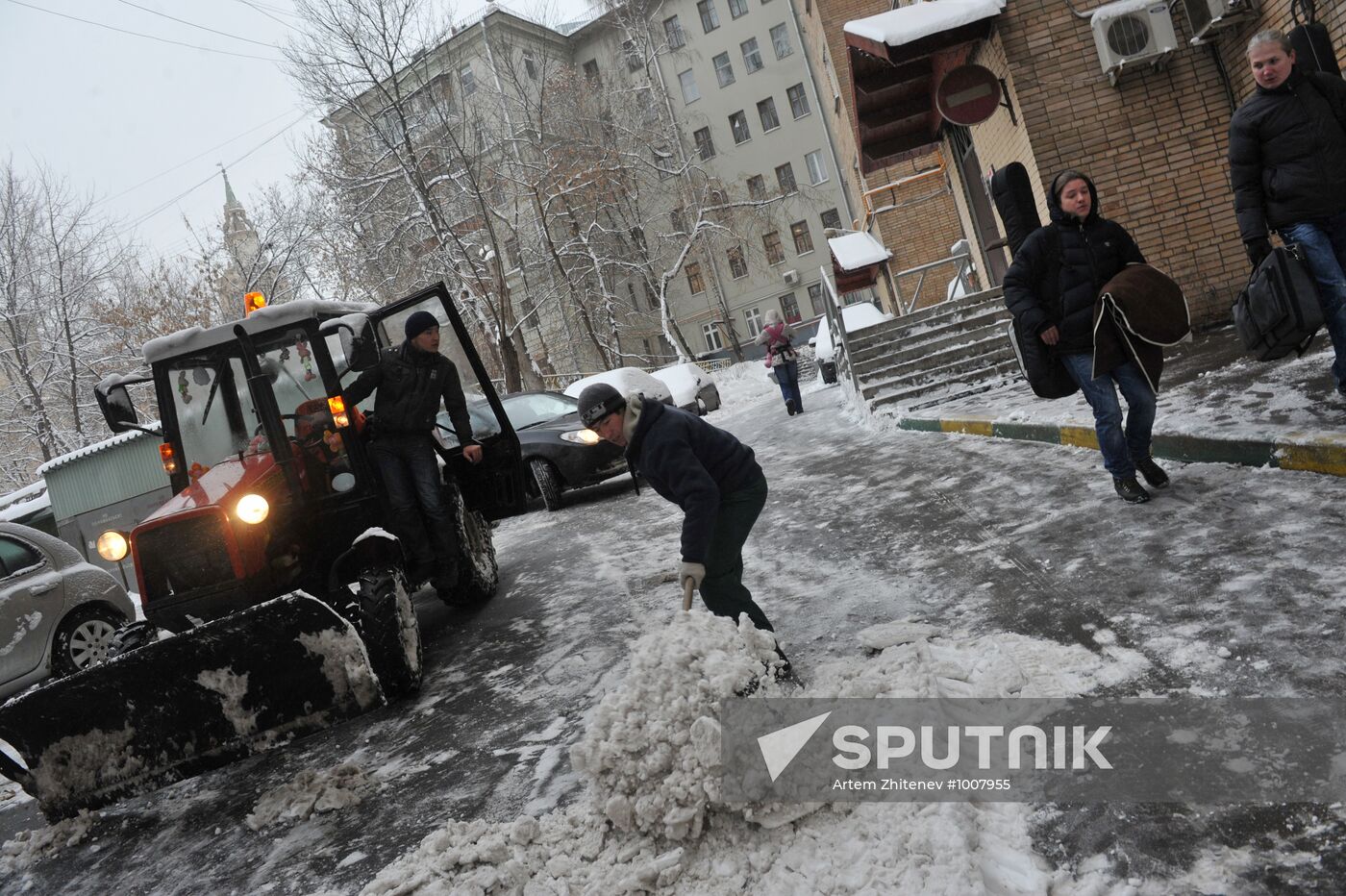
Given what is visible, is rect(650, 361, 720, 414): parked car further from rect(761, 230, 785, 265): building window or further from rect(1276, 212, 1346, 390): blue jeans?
rect(761, 230, 785, 265): building window

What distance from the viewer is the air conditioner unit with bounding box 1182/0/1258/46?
29.9 ft

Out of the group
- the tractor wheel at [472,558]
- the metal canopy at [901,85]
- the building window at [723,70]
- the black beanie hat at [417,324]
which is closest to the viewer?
the black beanie hat at [417,324]

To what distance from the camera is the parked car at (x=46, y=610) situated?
8055 millimetres

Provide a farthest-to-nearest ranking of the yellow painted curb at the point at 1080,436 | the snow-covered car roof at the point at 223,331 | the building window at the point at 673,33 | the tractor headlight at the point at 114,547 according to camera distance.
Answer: the building window at the point at 673,33 < the yellow painted curb at the point at 1080,436 < the snow-covered car roof at the point at 223,331 < the tractor headlight at the point at 114,547

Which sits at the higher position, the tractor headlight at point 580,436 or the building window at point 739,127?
the building window at point 739,127

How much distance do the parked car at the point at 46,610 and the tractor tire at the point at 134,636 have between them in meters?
3.34

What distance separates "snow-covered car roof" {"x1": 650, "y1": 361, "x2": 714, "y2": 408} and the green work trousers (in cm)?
1358

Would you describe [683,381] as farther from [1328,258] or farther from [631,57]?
[631,57]

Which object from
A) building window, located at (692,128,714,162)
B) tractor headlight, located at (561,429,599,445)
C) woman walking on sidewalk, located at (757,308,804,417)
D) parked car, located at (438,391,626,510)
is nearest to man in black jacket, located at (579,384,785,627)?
parked car, located at (438,391,626,510)

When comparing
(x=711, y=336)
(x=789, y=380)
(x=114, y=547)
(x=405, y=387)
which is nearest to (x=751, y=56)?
(x=711, y=336)

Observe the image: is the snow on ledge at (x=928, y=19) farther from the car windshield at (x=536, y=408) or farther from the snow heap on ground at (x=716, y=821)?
the snow heap on ground at (x=716, y=821)

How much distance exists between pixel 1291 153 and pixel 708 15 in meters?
48.7

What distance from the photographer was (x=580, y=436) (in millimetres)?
11453

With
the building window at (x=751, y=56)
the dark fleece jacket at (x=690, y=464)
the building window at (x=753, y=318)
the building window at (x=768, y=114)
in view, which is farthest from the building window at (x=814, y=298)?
the dark fleece jacket at (x=690, y=464)
